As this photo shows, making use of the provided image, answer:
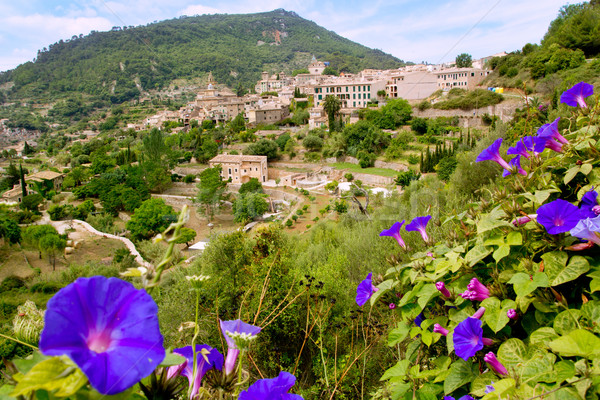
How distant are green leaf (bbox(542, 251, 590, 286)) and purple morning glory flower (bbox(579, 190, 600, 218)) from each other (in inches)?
6.9

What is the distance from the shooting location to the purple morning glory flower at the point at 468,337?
4.46 ft

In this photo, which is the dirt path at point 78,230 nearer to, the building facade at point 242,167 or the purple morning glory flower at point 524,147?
the building facade at point 242,167

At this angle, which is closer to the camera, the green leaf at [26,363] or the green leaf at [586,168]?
the green leaf at [26,363]

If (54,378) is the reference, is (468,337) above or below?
below

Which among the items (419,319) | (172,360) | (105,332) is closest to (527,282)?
(419,319)

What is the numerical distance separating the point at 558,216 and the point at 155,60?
11330cm

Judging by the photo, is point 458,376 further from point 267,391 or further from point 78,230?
point 78,230

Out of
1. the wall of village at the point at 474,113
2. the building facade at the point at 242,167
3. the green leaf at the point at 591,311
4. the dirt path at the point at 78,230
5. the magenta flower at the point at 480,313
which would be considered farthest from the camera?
the building facade at the point at 242,167

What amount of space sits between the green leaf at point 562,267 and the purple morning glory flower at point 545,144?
0.75 m

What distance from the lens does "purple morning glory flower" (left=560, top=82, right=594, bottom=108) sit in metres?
2.14

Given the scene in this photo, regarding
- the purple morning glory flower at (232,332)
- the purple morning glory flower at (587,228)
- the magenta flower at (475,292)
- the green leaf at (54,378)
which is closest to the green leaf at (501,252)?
the magenta flower at (475,292)

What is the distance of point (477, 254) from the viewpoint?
1732 millimetres

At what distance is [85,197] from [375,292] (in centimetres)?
3379

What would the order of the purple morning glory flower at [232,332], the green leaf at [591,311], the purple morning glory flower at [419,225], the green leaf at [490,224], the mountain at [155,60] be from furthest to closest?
the mountain at [155,60] < the purple morning glory flower at [419,225] < the green leaf at [490,224] < the green leaf at [591,311] < the purple morning glory flower at [232,332]
